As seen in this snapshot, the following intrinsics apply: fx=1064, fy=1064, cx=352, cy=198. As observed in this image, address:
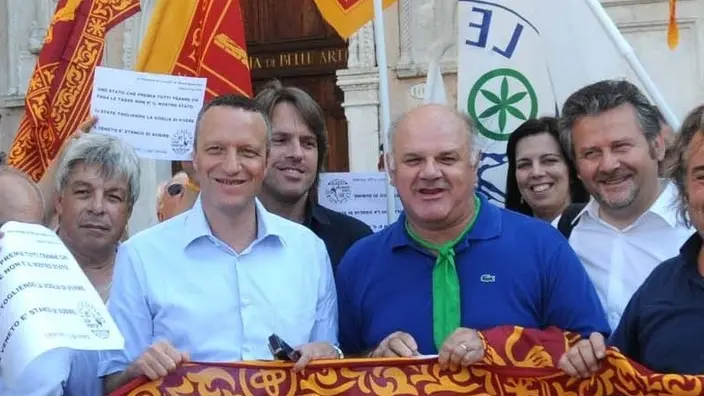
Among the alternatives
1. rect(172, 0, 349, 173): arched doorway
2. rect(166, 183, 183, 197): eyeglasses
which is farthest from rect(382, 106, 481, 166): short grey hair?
rect(172, 0, 349, 173): arched doorway

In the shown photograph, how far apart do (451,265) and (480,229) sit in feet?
0.48

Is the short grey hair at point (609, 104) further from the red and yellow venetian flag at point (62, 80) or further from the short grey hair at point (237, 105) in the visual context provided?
the red and yellow venetian flag at point (62, 80)

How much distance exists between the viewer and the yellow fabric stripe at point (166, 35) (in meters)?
5.32

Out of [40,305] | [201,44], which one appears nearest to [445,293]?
[40,305]

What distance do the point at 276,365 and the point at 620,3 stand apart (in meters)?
7.36

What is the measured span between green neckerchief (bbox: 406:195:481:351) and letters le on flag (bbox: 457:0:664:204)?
5.48 ft

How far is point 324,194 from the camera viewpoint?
5.34 metres

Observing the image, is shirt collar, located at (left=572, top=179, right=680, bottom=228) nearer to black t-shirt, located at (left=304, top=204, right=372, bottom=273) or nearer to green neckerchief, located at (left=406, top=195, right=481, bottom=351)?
green neckerchief, located at (left=406, top=195, right=481, bottom=351)

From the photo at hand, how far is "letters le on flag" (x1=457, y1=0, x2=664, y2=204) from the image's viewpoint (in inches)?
183

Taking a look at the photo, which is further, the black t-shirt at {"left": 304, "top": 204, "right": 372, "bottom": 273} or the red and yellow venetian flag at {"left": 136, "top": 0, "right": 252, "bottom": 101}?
the red and yellow venetian flag at {"left": 136, "top": 0, "right": 252, "bottom": 101}

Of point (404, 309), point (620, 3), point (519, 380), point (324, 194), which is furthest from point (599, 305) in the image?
point (620, 3)

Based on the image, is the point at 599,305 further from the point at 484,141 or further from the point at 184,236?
the point at 484,141

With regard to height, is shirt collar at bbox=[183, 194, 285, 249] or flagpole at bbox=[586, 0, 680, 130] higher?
flagpole at bbox=[586, 0, 680, 130]

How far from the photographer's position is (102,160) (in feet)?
12.6
